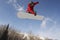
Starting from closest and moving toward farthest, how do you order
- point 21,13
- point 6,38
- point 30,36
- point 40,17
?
1. point 40,17
2. point 21,13
3. point 6,38
4. point 30,36

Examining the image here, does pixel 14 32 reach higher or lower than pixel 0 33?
higher

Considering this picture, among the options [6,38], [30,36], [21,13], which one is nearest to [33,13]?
[21,13]

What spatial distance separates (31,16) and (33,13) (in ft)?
4.32

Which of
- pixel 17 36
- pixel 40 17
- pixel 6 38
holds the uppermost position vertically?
pixel 17 36

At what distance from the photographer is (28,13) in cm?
1781

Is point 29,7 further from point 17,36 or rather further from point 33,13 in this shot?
point 17,36

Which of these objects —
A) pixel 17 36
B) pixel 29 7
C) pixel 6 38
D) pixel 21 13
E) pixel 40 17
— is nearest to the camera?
pixel 29 7

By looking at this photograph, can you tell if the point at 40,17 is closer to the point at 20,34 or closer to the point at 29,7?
the point at 29,7

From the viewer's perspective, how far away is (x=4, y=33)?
5522cm

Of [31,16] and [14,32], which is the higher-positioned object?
[14,32]

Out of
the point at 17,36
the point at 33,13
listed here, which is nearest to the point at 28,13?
the point at 33,13

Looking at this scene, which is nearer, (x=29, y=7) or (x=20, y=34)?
(x=29, y=7)

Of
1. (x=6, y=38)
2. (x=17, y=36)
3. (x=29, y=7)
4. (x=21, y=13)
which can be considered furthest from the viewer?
(x=17, y=36)

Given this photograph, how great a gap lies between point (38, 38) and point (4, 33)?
21798 millimetres
